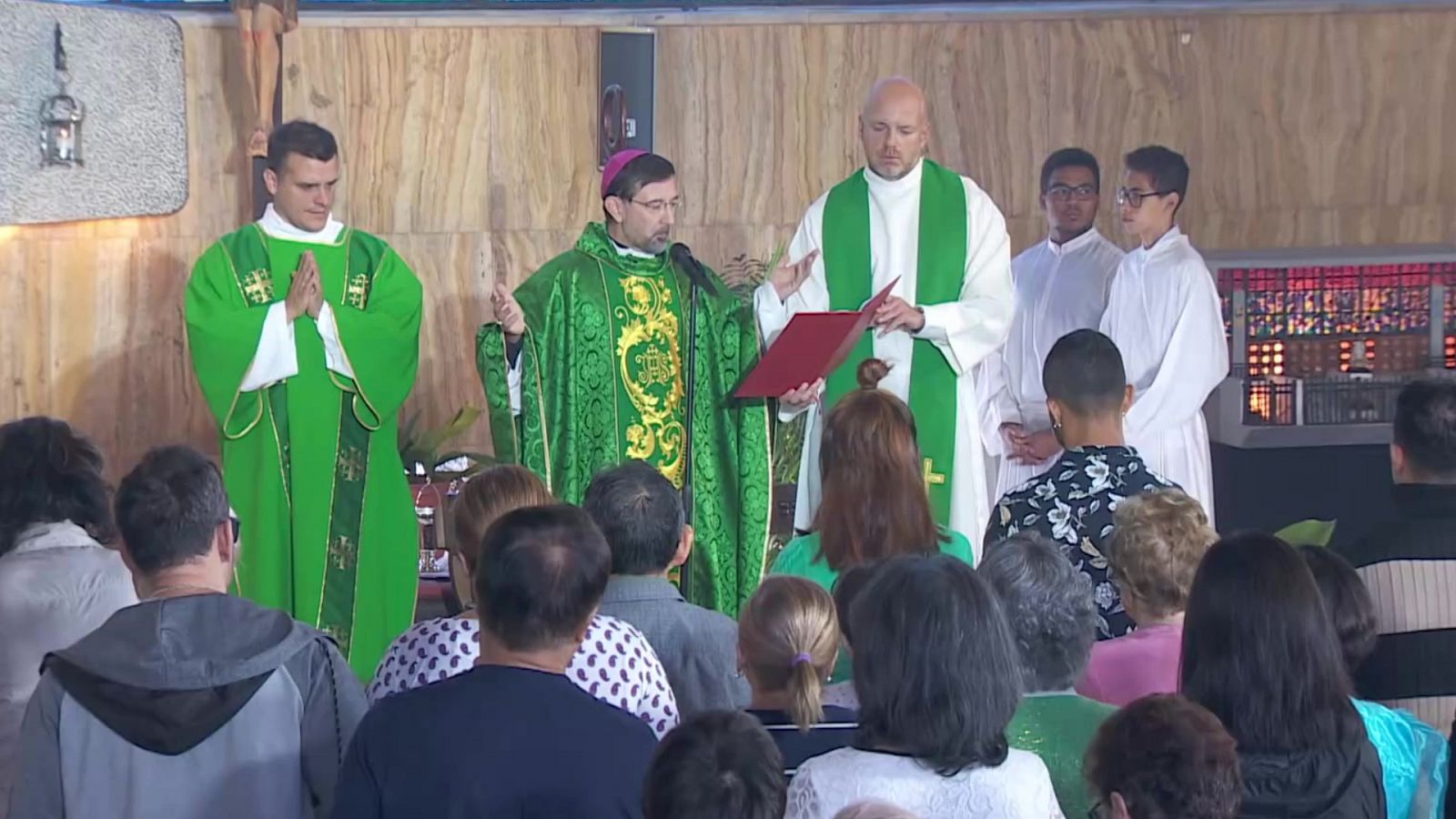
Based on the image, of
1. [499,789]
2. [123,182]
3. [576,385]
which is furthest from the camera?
[123,182]

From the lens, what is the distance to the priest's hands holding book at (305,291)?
233 inches

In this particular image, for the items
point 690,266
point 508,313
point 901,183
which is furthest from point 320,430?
point 901,183

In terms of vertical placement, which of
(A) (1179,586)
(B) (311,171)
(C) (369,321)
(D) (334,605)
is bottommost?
(D) (334,605)

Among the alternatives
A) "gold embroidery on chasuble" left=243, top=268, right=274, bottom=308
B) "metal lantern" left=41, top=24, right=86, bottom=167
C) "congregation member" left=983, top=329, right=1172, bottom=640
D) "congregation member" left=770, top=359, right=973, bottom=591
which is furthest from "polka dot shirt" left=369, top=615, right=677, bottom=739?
"metal lantern" left=41, top=24, right=86, bottom=167

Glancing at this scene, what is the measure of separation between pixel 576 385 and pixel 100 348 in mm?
2507

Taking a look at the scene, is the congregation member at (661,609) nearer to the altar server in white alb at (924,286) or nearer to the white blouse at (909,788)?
the white blouse at (909,788)

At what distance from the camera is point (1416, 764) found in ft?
10.0

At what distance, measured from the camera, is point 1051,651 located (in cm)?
308

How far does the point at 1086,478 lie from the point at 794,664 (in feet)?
4.10

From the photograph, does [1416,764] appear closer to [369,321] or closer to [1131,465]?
[1131,465]

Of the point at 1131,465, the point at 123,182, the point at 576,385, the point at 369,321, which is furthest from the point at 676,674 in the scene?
the point at 123,182

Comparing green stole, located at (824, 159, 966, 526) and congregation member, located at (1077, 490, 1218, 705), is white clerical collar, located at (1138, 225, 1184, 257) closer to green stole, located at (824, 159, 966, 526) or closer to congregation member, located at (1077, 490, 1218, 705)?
green stole, located at (824, 159, 966, 526)

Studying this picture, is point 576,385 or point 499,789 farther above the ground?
point 576,385

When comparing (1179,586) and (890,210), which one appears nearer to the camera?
(1179,586)
